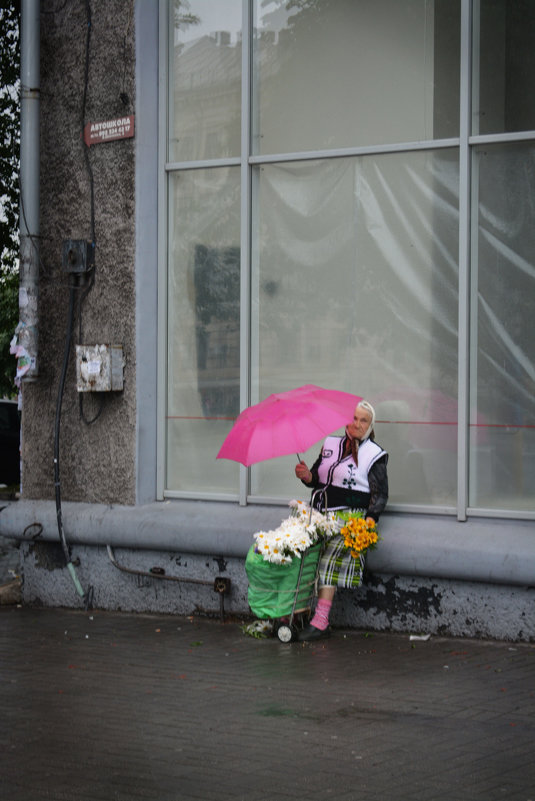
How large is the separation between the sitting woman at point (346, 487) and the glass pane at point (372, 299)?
0.45 m

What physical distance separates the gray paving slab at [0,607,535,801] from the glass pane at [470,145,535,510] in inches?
44.3

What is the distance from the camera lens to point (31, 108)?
324 inches

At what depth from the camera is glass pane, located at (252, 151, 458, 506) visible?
724 cm

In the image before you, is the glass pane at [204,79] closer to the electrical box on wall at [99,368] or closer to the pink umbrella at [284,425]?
the electrical box on wall at [99,368]

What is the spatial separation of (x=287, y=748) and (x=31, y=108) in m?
5.63

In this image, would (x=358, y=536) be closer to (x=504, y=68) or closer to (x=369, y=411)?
(x=369, y=411)

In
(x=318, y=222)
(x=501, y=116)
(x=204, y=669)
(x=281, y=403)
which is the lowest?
(x=204, y=669)

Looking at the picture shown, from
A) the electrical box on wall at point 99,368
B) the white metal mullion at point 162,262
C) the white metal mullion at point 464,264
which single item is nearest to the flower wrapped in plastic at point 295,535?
Answer: the white metal mullion at point 464,264

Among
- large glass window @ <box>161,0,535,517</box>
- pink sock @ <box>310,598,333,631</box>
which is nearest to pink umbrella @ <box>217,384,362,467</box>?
large glass window @ <box>161,0,535,517</box>

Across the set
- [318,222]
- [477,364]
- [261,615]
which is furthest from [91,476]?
[477,364]

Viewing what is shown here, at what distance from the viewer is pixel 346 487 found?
6.98 m

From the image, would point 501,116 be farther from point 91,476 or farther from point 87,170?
point 91,476

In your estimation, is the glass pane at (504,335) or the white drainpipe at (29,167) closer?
the glass pane at (504,335)

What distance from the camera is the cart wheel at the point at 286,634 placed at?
6820mm
